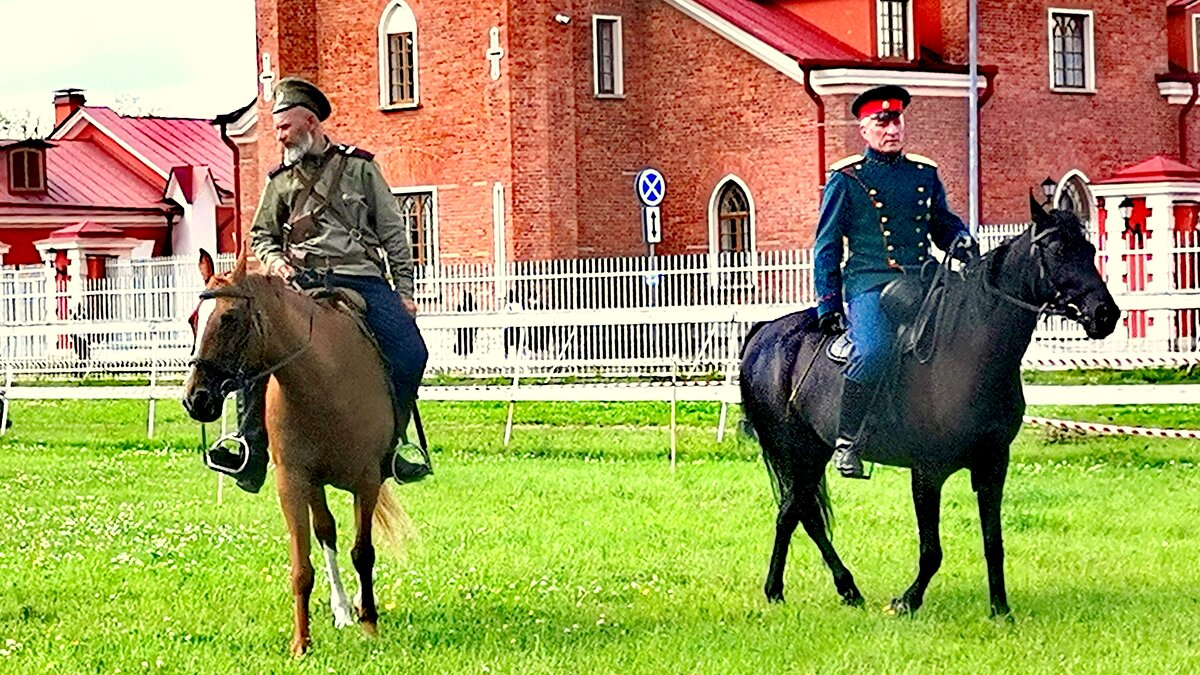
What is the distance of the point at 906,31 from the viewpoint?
42.9 m

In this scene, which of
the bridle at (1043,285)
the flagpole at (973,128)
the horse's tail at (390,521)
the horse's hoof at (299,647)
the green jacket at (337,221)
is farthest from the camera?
the flagpole at (973,128)

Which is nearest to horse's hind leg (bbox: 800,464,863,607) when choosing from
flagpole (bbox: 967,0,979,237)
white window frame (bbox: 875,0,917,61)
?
flagpole (bbox: 967,0,979,237)

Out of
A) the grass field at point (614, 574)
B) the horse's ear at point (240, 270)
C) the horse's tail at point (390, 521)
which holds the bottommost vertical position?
the grass field at point (614, 574)

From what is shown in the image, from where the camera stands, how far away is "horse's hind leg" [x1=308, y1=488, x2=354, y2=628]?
11336 millimetres

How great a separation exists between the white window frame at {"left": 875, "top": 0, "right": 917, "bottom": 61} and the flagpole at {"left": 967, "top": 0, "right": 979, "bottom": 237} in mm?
1272

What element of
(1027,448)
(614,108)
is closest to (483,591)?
(1027,448)

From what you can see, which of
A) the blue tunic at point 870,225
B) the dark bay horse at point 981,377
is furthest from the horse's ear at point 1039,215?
the blue tunic at point 870,225

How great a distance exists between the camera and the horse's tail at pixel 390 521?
12000 mm

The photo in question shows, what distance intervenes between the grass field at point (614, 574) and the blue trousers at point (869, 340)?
1185mm

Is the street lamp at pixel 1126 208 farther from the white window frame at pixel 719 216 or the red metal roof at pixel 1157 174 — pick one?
the white window frame at pixel 719 216

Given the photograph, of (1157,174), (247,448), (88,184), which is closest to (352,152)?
(247,448)

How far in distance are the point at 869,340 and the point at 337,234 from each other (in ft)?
8.68

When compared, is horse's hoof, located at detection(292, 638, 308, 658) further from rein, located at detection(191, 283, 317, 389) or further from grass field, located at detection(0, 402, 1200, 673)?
rein, located at detection(191, 283, 317, 389)

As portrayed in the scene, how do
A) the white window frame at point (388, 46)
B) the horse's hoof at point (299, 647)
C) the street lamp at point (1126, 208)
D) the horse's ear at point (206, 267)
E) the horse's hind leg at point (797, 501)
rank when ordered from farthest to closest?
the white window frame at point (388, 46), the street lamp at point (1126, 208), the horse's hind leg at point (797, 501), the horse's ear at point (206, 267), the horse's hoof at point (299, 647)
